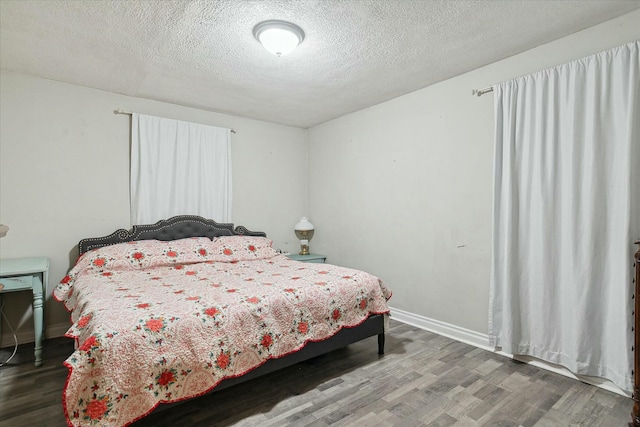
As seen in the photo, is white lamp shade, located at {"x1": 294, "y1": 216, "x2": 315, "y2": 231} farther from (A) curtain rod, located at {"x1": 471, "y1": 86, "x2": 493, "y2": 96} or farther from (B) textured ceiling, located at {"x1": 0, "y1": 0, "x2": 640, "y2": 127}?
(A) curtain rod, located at {"x1": 471, "y1": 86, "x2": 493, "y2": 96}

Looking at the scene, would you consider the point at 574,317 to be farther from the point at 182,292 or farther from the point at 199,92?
the point at 199,92

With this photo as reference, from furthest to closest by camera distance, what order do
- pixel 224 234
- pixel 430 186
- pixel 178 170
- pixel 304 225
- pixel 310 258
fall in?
pixel 304 225 < pixel 310 258 < pixel 224 234 < pixel 178 170 < pixel 430 186

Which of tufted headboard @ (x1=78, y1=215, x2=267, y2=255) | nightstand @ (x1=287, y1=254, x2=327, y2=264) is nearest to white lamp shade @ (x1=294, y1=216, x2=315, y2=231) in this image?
nightstand @ (x1=287, y1=254, x2=327, y2=264)

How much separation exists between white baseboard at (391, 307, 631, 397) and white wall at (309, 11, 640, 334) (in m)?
0.06

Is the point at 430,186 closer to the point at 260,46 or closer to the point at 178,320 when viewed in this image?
the point at 260,46

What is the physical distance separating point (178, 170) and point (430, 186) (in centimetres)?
291

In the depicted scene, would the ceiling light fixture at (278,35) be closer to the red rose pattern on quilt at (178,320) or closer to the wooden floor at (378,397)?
the red rose pattern on quilt at (178,320)

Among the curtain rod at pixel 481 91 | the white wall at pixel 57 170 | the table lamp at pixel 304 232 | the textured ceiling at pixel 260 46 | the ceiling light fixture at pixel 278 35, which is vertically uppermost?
the textured ceiling at pixel 260 46

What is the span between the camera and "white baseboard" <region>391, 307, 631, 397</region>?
87.4 inches

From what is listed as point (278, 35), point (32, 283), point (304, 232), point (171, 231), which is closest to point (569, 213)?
point (278, 35)

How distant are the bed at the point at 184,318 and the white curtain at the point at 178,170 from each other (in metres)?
0.38

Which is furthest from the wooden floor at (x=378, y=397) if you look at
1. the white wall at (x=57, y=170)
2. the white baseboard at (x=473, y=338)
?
the white wall at (x=57, y=170)

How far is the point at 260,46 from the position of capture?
2521 mm

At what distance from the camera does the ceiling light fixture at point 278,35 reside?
7.16 ft
